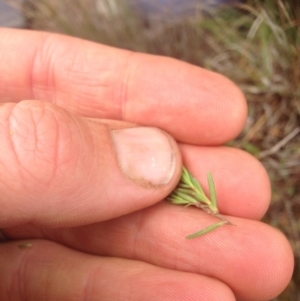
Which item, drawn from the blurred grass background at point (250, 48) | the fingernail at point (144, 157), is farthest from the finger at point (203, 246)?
the blurred grass background at point (250, 48)

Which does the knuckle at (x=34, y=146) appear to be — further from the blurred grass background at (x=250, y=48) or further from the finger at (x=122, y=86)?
the blurred grass background at (x=250, y=48)

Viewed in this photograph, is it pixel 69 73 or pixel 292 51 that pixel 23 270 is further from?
pixel 292 51

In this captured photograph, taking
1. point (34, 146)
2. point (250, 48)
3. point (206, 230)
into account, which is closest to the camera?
point (34, 146)

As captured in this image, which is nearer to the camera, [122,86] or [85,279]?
[85,279]

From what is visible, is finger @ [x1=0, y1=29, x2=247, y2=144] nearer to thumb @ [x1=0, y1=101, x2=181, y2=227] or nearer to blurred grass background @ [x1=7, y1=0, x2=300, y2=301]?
thumb @ [x1=0, y1=101, x2=181, y2=227]

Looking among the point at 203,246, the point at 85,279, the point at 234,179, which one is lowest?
the point at 85,279

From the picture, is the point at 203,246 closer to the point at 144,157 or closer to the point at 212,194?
the point at 212,194

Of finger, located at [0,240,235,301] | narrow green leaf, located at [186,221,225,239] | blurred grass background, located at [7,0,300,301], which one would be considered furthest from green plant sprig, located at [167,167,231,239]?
blurred grass background, located at [7,0,300,301]

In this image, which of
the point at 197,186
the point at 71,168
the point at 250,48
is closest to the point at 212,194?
the point at 197,186
